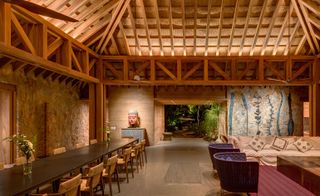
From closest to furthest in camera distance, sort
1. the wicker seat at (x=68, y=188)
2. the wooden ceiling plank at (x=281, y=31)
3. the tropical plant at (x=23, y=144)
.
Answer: the wicker seat at (x=68, y=188)
the tropical plant at (x=23, y=144)
the wooden ceiling plank at (x=281, y=31)

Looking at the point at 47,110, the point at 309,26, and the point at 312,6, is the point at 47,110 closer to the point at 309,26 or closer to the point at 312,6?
the point at 312,6

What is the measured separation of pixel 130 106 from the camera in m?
14.9

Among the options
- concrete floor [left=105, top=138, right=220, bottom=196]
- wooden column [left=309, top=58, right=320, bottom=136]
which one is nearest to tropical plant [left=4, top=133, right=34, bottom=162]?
concrete floor [left=105, top=138, right=220, bottom=196]

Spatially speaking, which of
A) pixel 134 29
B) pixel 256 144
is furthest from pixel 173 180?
pixel 134 29

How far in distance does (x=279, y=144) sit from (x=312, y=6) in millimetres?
4084

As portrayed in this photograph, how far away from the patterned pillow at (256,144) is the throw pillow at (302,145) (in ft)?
3.07

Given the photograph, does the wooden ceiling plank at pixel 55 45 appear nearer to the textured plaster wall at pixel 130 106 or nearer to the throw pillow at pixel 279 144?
the textured plaster wall at pixel 130 106

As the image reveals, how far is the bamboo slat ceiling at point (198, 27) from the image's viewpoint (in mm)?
9875

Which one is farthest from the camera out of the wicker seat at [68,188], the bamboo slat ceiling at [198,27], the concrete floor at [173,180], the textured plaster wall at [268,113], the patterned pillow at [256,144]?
the textured plaster wall at [268,113]

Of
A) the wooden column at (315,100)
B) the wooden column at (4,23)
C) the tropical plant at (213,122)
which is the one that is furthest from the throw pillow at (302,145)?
the tropical plant at (213,122)

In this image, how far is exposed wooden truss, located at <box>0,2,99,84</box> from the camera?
563 centimetres

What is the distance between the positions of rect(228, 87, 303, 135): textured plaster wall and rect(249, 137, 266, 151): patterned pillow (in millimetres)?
5105

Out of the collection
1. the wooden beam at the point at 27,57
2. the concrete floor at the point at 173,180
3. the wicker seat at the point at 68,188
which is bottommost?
the concrete floor at the point at 173,180

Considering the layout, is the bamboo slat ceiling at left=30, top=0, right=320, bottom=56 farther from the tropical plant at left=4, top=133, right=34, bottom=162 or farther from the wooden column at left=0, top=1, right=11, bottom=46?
the tropical plant at left=4, top=133, right=34, bottom=162
